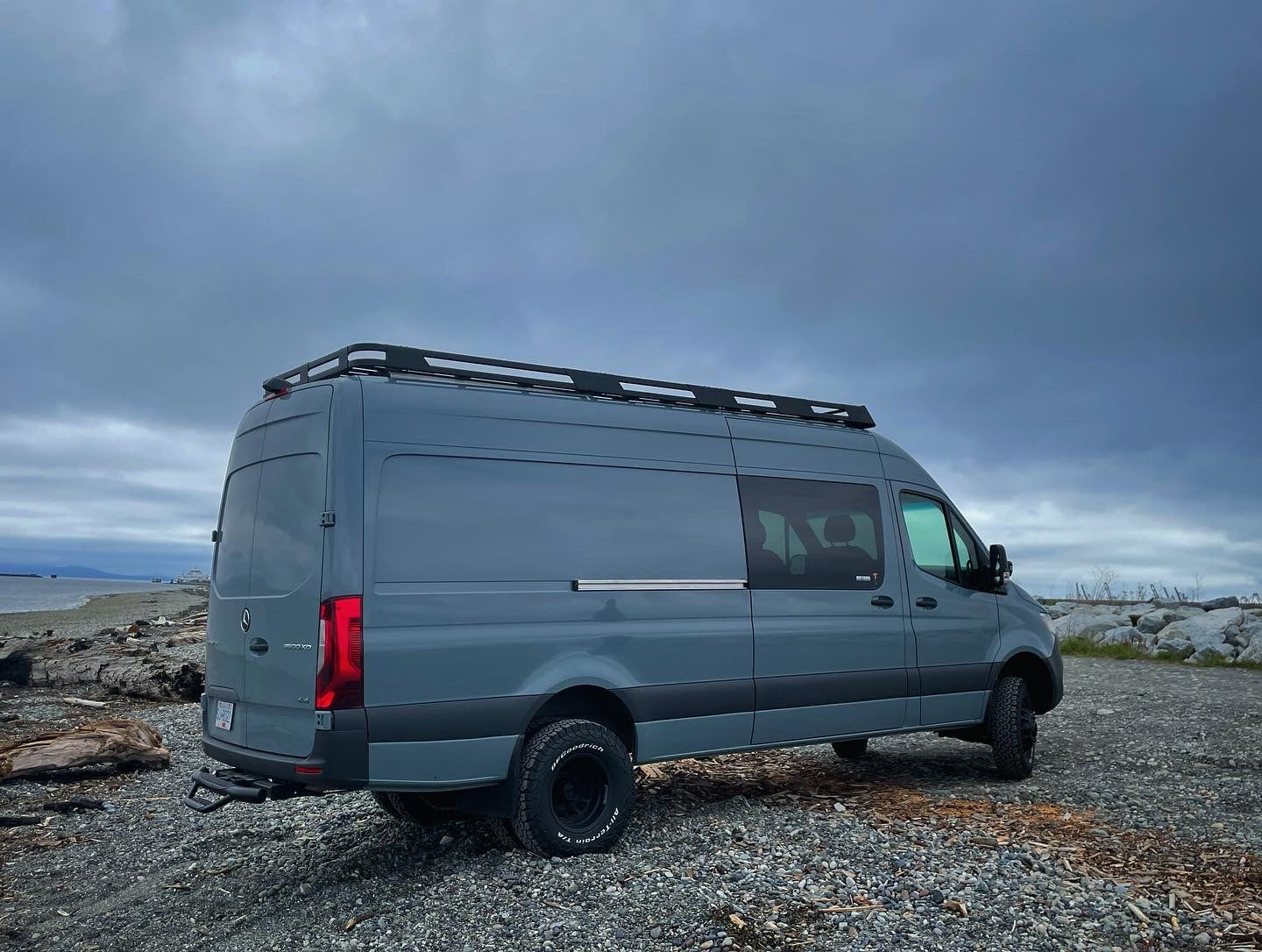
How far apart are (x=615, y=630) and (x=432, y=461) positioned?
5.10 feet

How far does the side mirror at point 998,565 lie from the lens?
8.97 metres

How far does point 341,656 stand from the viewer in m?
5.41

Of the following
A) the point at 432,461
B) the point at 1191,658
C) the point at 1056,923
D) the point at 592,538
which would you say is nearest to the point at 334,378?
the point at 432,461

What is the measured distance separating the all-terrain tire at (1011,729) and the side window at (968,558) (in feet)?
3.18

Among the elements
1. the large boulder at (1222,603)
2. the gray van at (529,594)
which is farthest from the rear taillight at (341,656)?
the large boulder at (1222,603)

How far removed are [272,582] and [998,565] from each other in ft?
20.3

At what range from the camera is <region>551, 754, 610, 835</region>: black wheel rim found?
20.1 ft

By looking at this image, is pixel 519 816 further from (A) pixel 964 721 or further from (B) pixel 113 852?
(A) pixel 964 721

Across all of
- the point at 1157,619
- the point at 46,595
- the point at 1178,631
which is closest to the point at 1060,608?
the point at 1157,619

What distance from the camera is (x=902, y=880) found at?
5691mm

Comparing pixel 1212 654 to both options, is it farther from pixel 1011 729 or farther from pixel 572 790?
pixel 572 790

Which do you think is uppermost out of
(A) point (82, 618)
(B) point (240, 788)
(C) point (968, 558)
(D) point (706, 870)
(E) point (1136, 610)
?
(A) point (82, 618)

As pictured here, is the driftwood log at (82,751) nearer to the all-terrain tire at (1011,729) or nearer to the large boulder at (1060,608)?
the all-terrain tire at (1011,729)

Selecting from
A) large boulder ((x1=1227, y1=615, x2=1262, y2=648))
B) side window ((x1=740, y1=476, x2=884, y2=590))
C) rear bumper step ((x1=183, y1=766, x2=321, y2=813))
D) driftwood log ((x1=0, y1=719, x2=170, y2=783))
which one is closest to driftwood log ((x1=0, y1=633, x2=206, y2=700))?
driftwood log ((x1=0, y1=719, x2=170, y2=783))
